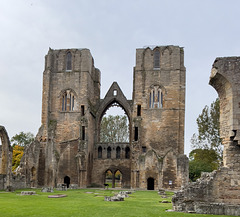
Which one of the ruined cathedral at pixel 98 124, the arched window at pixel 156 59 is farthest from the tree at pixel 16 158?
the arched window at pixel 156 59

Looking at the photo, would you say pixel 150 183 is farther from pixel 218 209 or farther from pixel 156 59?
pixel 218 209

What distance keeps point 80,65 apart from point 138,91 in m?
6.96

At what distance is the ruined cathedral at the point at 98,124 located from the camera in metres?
33.9

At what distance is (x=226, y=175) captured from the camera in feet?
41.7

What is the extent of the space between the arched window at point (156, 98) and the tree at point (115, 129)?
18.6 m

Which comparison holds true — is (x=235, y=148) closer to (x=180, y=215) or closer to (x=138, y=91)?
(x=180, y=215)

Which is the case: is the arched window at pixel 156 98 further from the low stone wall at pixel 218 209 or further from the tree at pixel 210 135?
the low stone wall at pixel 218 209

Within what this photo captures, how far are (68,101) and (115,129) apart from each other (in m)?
18.8

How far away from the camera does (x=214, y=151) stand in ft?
127

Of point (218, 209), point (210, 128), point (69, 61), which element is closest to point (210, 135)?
point (210, 128)

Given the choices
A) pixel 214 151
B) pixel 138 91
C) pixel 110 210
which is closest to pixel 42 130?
pixel 138 91

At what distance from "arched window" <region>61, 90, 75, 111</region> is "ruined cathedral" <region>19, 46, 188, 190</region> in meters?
0.06

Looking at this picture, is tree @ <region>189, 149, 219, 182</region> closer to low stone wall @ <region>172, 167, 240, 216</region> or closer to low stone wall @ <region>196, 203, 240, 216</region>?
low stone wall @ <region>172, 167, 240, 216</region>

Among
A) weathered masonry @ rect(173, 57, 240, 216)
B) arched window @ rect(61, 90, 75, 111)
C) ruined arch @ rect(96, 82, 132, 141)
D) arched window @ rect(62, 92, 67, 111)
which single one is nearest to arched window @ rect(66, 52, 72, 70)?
arched window @ rect(61, 90, 75, 111)
